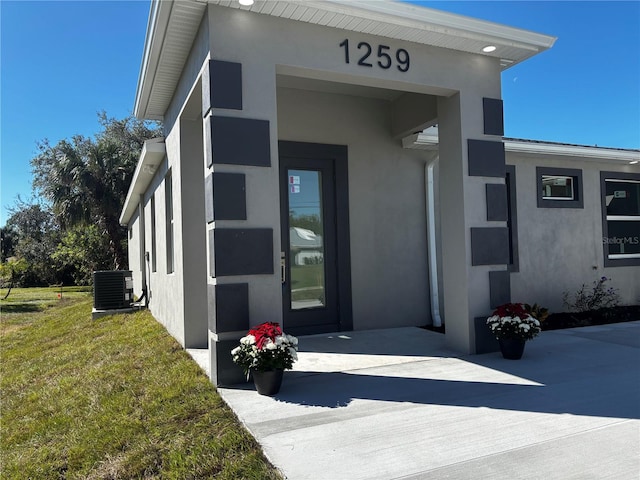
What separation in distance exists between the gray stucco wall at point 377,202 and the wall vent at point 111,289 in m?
5.62

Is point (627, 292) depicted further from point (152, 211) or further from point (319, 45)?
point (152, 211)

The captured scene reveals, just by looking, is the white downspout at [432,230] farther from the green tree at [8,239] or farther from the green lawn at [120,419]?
the green tree at [8,239]

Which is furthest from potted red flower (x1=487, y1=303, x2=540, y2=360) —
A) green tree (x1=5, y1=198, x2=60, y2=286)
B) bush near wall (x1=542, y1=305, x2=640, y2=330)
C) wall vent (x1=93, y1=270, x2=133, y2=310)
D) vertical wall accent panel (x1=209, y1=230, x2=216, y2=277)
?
green tree (x1=5, y1=198, x2=60, y2=286)

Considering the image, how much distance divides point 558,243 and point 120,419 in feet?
25.7

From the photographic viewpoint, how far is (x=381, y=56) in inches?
191

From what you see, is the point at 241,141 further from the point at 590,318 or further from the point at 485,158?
the point at 590,318

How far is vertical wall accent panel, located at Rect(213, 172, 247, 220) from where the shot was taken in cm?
403

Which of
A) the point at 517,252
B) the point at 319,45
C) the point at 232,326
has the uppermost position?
the point at 319,45

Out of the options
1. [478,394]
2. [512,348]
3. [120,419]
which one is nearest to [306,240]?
[512,348]

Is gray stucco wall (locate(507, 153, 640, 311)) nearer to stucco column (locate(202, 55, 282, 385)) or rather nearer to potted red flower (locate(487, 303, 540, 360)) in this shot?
potted red flower (locate(487, 303, 540, 360))

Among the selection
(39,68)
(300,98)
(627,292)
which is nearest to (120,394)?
(300,98)

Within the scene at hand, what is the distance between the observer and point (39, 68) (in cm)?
1562

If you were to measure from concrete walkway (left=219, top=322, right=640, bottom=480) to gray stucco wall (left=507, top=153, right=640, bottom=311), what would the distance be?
2.72m

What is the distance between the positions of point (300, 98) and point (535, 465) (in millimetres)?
5606
